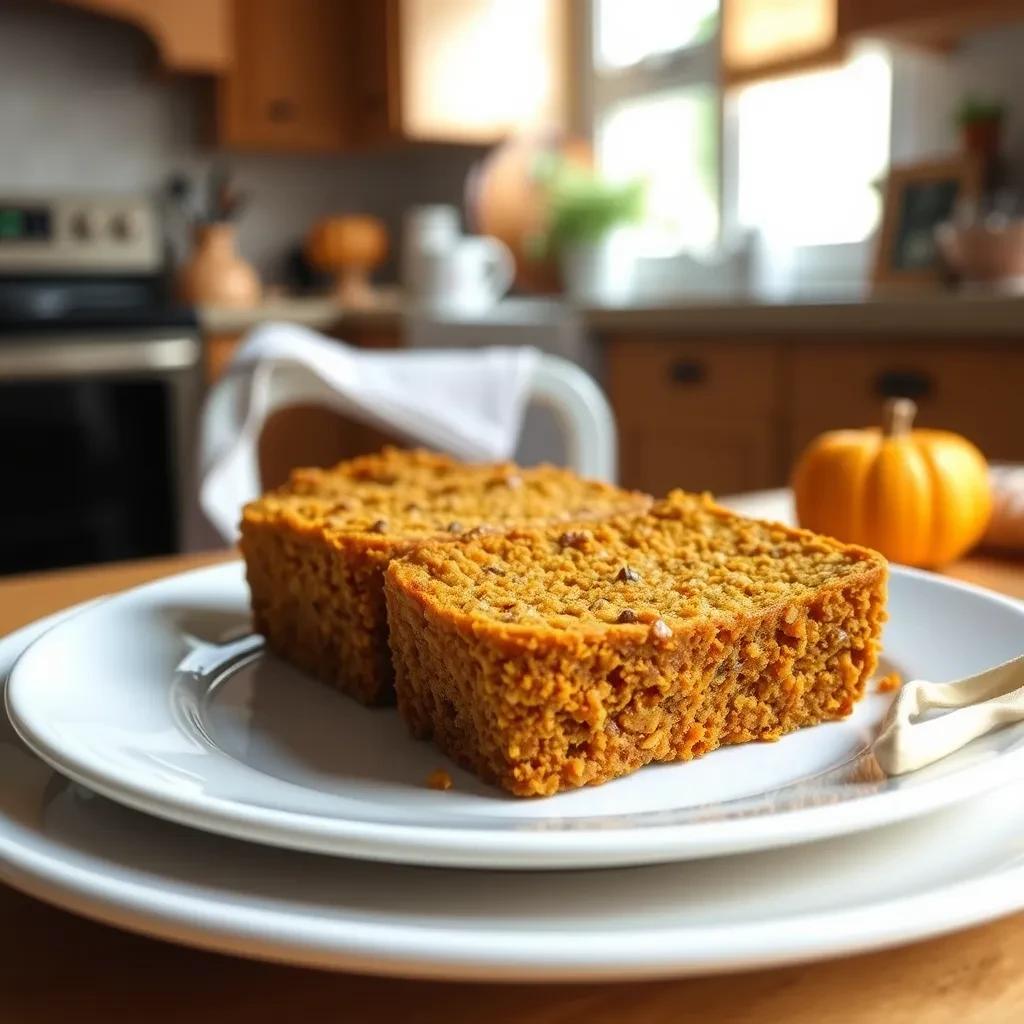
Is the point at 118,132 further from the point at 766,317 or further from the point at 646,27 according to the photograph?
the point at 766,317

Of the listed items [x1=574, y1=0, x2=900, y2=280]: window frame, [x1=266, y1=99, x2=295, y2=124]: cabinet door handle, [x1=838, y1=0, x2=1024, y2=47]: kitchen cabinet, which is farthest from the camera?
[x1=266, y1=99, x2=295, y2=124]: cabinet door handle

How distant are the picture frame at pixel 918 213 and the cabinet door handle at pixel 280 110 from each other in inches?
78.5

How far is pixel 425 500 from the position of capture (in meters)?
0.83

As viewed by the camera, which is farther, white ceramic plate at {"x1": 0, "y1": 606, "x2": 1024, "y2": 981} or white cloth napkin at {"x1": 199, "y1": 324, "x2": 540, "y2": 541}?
white cloth napkin at {"x1": 199, "y1": 324, "x2": 540, "y2": 541}

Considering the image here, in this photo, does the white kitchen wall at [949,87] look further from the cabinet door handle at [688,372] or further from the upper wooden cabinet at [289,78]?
the upper wooden cabinet at [289,78]

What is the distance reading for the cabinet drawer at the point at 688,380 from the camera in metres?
2.69

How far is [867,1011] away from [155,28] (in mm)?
3801

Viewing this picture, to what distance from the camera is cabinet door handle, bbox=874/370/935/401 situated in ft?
7.69

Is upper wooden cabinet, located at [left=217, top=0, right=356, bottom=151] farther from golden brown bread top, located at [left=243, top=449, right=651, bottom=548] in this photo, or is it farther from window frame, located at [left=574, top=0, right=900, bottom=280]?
golden brown bread top, located at [left=243, top=449, right=651, bottom=548]

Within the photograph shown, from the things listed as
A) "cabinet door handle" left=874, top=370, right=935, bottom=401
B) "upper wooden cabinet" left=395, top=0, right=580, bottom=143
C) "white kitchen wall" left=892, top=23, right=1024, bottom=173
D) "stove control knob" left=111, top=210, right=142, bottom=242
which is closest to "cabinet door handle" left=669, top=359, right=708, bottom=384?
"cabinet door handle" left=874, top=370, right=935, bottom=401

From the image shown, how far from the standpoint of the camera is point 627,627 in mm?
518

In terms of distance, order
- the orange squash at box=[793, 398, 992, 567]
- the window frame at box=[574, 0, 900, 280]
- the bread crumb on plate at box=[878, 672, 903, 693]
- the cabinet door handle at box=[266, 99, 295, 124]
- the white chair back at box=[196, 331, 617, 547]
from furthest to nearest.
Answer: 1. the cabinet door handle at box=[266, 99, 295, 124]
2. the window frame at box=[574, 0, 900, 280]
3. the white chair back at box=[196, 331, 617, 547]
4. the orange squash at box=[793, 398, 992, 567]
5. the bread crumb on plate at box=[878, 672, 903, 693]

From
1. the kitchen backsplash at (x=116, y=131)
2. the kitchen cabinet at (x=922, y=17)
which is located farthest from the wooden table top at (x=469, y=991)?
the kitchen backsplash at (x=116, y=131)

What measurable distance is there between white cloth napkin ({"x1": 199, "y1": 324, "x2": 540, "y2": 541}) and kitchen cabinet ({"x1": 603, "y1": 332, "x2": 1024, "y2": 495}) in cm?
102
